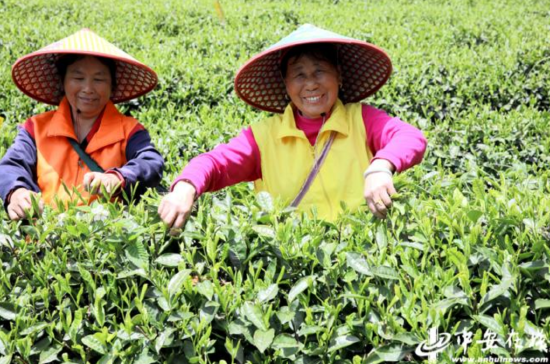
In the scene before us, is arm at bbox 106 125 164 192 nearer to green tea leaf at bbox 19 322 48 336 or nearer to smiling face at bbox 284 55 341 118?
smiling face at bbox 284 55 341 118

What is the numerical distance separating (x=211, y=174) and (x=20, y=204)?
2.31 feet

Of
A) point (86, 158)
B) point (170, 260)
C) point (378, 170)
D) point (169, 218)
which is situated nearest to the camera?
point (170, 260)

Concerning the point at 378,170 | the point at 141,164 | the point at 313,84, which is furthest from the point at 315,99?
the point at 141,164

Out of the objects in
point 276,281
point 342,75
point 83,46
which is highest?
point 83,46

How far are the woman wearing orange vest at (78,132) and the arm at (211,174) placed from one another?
1.36 feet

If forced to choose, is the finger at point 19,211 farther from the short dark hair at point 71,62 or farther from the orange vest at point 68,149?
the short dark hair at point 71,62

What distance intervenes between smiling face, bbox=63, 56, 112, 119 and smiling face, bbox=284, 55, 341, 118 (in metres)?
0.97

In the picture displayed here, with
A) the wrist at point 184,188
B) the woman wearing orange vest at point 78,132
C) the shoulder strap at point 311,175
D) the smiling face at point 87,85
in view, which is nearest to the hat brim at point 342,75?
the shoulder strap at point 311,175

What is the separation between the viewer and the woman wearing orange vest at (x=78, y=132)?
272 cm

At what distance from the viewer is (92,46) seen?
9.15 ft

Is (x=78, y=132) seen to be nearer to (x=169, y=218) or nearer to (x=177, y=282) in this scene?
(x=169, y=218)

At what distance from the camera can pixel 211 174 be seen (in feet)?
7.45

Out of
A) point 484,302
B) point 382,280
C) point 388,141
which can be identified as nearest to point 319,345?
point 382,280

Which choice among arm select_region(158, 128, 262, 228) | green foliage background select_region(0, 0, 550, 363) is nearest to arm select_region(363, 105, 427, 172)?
green foliage background select_region(0, 0, 550, 363)
